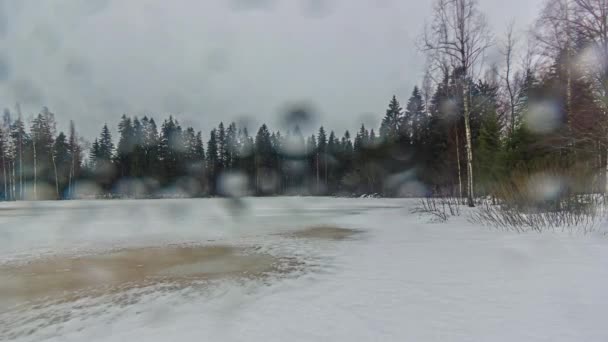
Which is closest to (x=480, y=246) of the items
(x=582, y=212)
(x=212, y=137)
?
(x=582, y=212)

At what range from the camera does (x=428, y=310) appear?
2.75 metres

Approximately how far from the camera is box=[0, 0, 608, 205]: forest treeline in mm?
10531

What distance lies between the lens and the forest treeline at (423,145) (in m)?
10.5

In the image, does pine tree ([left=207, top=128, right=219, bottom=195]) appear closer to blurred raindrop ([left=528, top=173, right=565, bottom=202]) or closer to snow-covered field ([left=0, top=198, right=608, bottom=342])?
snow-covered field ([left=0, top=198, right=608, bottom=342])

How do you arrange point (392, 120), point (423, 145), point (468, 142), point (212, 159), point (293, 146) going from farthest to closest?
point (293, 146), point (212, 159), point (392, 120), point (423, 145), point (468, 142)

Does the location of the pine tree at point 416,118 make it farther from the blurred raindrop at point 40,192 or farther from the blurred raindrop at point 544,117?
the blurred raindrop at point 40,192

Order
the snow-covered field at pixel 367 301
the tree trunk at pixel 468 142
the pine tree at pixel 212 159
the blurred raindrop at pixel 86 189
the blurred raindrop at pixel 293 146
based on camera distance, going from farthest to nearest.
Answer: the blurred raindrop at pixel 293 146, the pine tree at pixel 212 159, the blurred raindrop at pixel 86 189, the tree trunk at pixel 468 142, the snow-covered field at pixel 367 301

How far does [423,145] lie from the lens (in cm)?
3469

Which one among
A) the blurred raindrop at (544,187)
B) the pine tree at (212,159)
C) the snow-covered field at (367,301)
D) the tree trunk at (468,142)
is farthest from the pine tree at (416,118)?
the pine tree at (212,159)

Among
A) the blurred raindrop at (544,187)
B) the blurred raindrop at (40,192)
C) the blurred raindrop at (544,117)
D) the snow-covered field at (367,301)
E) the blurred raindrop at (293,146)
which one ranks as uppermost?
the blurred raindrop at (293,146)

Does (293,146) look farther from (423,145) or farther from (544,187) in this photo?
(544,187)

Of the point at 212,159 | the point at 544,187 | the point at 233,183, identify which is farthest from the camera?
the point at 212,159

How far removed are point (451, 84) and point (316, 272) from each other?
12.7m

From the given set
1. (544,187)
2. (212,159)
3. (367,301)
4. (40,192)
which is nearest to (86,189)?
(40,192)
